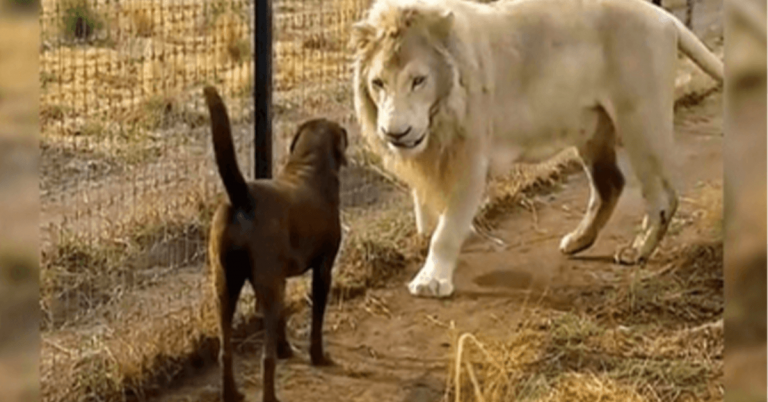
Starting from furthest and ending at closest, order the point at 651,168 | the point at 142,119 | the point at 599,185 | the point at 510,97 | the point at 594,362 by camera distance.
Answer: the point at 142,119
the point at 599,185
the point at 651,168
the point at 510,97
the point at 594,362

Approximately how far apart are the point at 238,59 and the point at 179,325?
4.64 m

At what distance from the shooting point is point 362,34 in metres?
5.14

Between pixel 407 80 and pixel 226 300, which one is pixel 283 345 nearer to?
pixel 226 300

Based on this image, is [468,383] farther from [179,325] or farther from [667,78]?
[667,78]

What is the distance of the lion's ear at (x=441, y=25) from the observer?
5.04 m

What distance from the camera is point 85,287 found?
5.11 m

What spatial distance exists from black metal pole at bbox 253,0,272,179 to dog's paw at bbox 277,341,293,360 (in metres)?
0.90

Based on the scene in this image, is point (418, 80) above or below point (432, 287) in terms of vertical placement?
above

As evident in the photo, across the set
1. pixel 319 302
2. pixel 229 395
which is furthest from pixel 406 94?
pixel 229 395

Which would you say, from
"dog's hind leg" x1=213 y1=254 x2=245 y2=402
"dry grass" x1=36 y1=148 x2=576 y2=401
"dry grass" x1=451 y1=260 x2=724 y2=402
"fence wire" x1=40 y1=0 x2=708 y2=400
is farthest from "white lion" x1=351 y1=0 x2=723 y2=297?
"dog's hind leg" x1=213 y1=254 x2=245 y2=402

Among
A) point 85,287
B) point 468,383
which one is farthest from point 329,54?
point 468,383

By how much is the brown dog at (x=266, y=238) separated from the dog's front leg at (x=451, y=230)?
95 cm

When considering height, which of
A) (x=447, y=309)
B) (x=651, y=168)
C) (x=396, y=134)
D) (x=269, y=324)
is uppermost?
(x=396, y=134)

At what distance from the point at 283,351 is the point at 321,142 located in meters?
0.72
